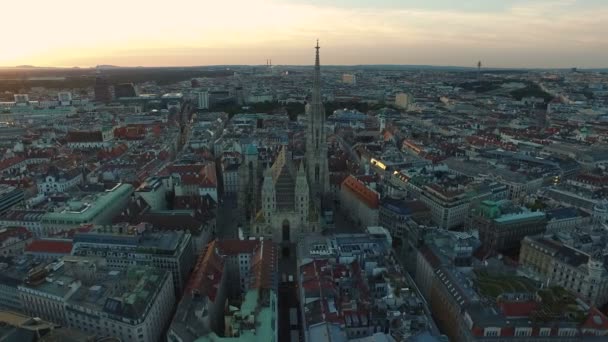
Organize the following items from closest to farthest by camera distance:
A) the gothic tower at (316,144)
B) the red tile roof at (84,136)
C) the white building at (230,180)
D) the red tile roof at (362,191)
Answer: the red tile roof at (362,191), the gothic tower at (316,144), the white building at (230,180), the red tile roof at (84,136)

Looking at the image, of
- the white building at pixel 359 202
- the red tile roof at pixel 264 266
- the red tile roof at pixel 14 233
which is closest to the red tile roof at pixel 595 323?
the red tile roof at pixel 264 266

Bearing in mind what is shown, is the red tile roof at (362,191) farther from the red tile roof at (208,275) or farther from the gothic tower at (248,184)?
the red tile roof at (208,275)

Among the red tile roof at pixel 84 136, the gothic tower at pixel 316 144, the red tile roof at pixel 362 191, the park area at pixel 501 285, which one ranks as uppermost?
the gothic tower at pixel 316 144

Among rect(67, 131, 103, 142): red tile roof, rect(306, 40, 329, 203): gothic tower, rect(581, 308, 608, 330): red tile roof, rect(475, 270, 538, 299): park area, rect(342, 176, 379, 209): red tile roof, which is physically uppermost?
rect(306, 40, 329, 203): gothic tower

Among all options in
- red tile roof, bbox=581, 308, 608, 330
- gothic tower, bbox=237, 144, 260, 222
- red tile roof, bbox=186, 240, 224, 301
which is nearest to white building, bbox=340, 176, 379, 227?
gothic tower, bbox=237, 144, 260, 222

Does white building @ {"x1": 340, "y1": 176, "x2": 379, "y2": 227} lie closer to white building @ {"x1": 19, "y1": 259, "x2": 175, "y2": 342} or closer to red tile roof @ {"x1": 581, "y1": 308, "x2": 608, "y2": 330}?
red tile roof @ {"x1": 581, "y1": 308, "x2": 608, "y2": 330}

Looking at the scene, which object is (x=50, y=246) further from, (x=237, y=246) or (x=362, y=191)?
(x=362, y=191)

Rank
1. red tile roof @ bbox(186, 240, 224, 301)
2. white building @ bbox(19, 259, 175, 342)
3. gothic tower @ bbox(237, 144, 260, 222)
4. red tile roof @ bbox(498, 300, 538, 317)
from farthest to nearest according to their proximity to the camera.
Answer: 1. gothic tower @ bbox(237, 144, 260, 222)
2. red tile roof @ bbox(186, 240, 224, 301)
3. white building @ bbox(19, 259, 175, 342)
4. red tile roof @ bbox(498, 300, 538, 317)
